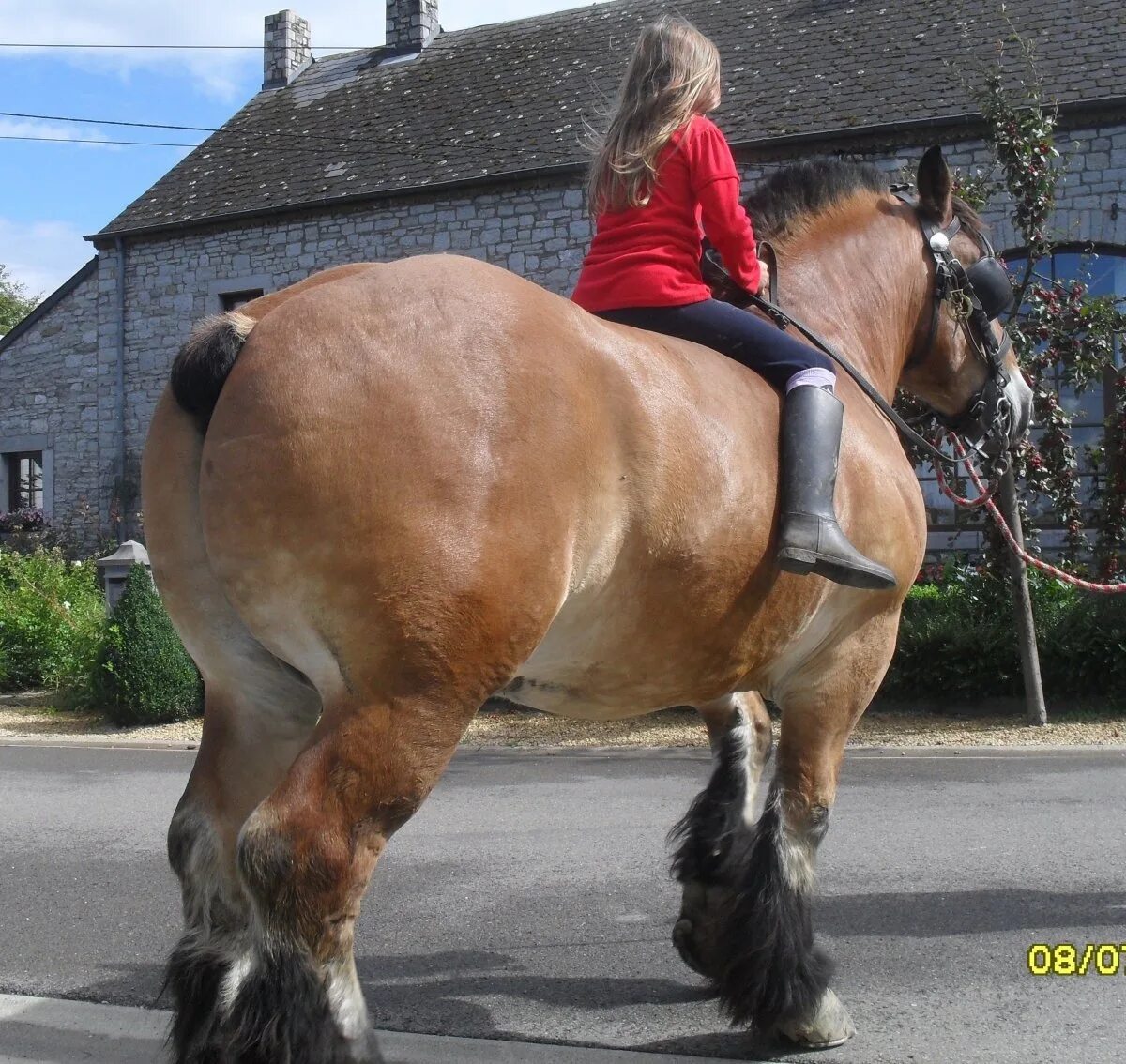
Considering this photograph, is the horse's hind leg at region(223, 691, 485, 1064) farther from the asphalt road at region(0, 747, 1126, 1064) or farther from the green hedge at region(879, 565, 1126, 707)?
A: the green hedge at region(879, 565, 1126, 707)

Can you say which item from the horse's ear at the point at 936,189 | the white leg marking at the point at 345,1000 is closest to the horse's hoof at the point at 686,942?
the white leg marking at the point at 345,1000

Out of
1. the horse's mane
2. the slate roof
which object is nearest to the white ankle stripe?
the horse's mane

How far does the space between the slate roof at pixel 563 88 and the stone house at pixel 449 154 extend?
0.04 metres

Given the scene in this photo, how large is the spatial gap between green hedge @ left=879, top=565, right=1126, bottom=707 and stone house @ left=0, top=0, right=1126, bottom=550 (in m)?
3.14

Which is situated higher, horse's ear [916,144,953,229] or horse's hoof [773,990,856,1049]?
horse's ear [916,144,953,229]

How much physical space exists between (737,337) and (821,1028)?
6.48 ft

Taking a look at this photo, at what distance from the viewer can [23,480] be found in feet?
75.8

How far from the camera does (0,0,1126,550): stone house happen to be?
49.4ft

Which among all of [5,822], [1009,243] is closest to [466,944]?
[5,822]

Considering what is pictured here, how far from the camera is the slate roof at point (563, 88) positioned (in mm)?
15523

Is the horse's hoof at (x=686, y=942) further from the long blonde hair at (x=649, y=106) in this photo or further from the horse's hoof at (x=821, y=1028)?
the long blonde hair at (x=649, y=106)

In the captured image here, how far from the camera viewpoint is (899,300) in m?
4.38

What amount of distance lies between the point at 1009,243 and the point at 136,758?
35.9 feet

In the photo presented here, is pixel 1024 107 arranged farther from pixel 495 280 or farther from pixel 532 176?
pixel 495 280
